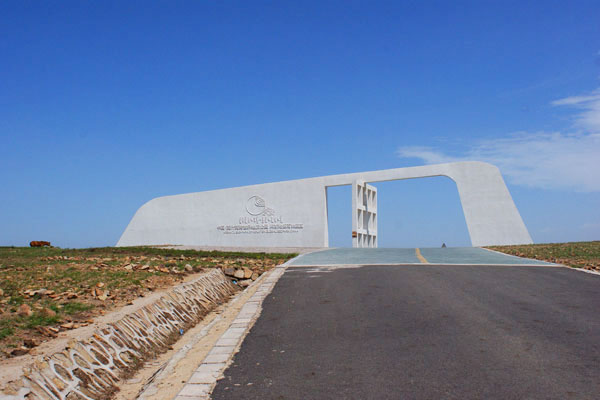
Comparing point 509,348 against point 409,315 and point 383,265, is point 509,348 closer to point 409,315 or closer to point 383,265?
point 409,315

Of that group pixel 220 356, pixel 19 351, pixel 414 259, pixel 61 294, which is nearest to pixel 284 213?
pixel 414 259

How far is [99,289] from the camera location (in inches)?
324

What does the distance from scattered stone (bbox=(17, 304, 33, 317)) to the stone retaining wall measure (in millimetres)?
1271

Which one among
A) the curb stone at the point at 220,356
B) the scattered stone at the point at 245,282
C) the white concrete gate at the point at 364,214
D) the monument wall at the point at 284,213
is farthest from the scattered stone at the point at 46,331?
the monument wall at the point at 284,213

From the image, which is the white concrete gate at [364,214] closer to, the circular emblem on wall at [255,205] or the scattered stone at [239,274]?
the circular emblem on wall at [255,205]

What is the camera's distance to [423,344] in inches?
205

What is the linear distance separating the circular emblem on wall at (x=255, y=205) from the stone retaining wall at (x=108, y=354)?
24953mm

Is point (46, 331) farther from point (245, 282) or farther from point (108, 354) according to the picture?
point (245, 282)

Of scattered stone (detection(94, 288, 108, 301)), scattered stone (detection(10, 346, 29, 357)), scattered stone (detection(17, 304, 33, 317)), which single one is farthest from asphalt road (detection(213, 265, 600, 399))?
scattered stone (detection(17, 304, 33, 317))

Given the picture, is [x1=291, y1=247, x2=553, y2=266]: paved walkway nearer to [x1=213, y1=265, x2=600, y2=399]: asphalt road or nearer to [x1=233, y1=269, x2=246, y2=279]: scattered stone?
[x1=233, y1=269, x2=246, y2=279]: scattered stone

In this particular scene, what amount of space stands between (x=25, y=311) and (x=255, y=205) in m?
27.8

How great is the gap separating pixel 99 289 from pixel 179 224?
30.3 m

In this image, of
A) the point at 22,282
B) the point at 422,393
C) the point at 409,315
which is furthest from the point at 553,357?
the point at 22,282

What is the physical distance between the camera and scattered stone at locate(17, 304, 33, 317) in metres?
6.22
